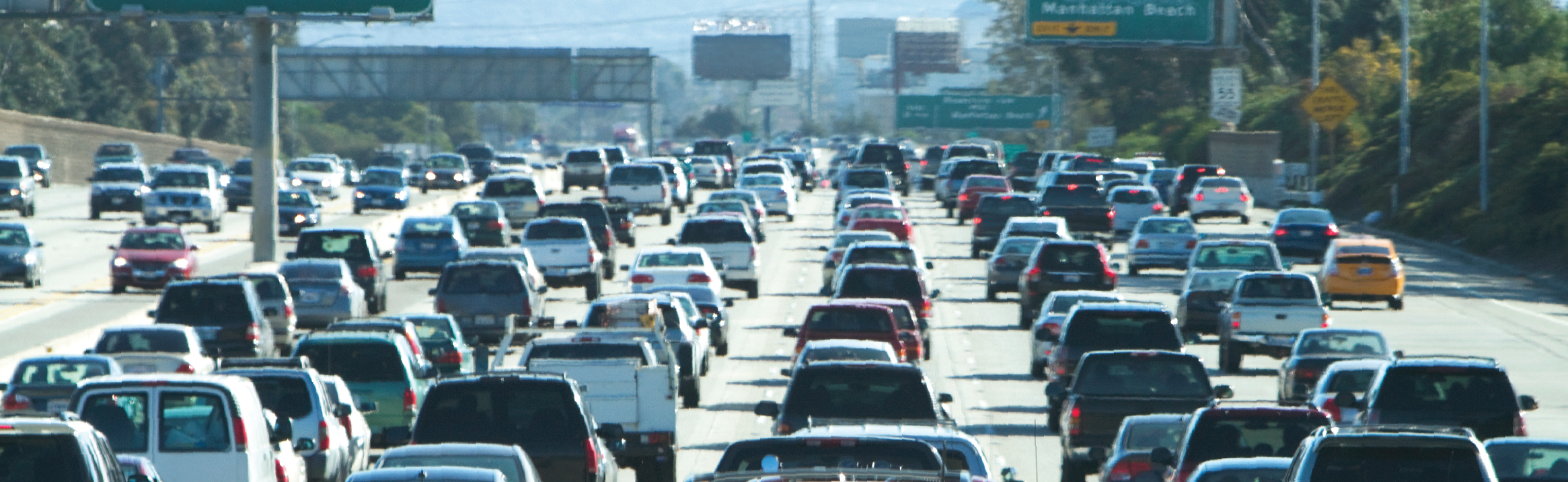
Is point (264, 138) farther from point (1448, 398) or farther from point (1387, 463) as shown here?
point (1387, 463)

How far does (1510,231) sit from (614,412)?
39.4m

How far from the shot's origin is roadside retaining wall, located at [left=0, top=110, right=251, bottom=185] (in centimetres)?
8631

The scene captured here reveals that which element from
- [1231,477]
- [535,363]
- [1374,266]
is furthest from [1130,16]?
[1231,477]

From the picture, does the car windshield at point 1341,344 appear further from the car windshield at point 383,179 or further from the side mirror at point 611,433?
the car windshield at point 383,179

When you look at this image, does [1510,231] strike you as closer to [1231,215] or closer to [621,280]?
[1231,215]

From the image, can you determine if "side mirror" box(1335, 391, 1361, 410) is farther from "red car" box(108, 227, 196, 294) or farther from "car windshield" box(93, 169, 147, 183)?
"car windshield" box(93, 169, 147, 183)

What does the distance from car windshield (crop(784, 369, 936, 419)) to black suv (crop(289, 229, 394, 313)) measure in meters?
21.7

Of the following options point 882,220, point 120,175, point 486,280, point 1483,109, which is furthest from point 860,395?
point 120,175

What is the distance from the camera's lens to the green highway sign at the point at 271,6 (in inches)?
1831

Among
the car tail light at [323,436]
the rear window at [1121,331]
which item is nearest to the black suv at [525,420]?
the car tail light at [323,436]

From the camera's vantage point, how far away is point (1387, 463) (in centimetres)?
1118

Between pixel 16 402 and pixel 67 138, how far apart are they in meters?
74.8

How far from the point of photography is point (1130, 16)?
7788 cm

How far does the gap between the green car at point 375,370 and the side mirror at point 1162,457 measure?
8.37m
